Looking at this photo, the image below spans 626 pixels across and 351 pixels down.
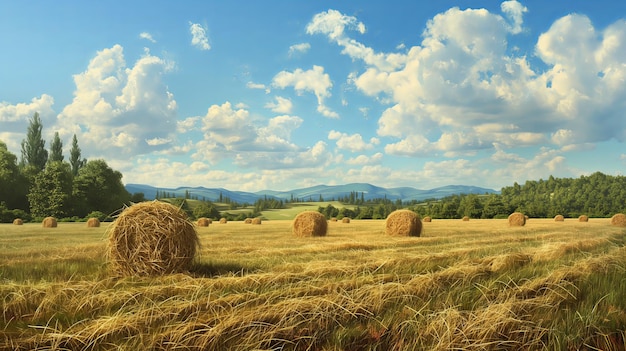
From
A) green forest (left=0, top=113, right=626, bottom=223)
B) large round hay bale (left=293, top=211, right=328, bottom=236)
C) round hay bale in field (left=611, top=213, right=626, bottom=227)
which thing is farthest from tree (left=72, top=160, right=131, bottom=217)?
round hay bale in field (left=611, top=213, right=626, bottom=227)

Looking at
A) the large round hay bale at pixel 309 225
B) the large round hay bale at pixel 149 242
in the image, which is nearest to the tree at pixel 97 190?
the large round hay bale at pixel 309 225

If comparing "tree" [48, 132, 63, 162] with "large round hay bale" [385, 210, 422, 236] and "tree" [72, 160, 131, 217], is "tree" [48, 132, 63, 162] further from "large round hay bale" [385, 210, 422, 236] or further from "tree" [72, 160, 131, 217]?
"large round hay bale" [385, 210, 422, 236]

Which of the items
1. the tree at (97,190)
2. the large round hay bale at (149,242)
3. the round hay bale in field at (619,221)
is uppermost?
→ the tree at (97,190)

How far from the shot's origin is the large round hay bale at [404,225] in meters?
20.3

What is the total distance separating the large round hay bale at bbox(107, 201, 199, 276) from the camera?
856 cm

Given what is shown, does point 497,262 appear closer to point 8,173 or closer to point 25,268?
point 25,268

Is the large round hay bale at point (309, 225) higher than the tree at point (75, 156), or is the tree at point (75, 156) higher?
the tree at point (75, 156)

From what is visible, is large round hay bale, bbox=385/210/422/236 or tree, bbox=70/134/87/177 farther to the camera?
tree, bbox=70/134/87/177

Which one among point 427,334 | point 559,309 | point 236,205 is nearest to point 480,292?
point 559,309

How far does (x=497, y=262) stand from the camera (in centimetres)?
869

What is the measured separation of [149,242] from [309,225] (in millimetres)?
12016

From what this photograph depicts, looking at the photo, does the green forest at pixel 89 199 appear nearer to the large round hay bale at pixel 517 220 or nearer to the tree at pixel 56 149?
the tree at pixel 56 149

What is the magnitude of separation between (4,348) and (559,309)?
265 inches

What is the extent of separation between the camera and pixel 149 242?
8602 millimetres
